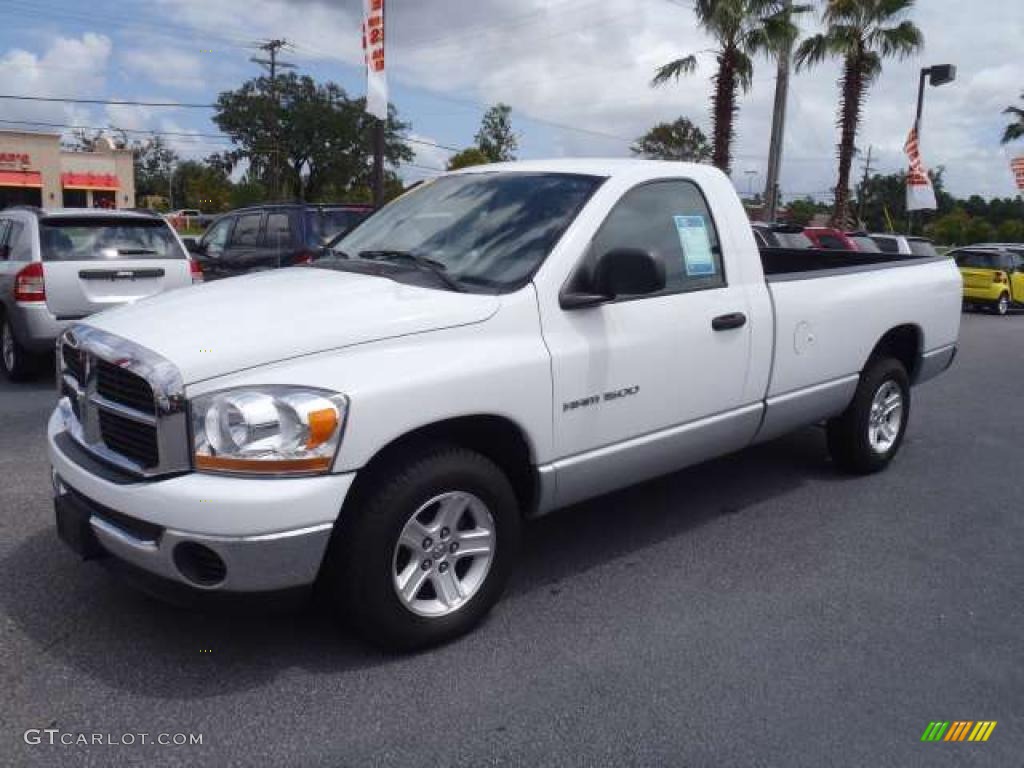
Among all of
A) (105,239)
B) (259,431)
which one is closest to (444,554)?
(259,431)

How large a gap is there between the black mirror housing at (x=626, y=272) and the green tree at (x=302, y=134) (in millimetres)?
60446

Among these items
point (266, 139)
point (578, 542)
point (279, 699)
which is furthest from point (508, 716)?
point (266, 139)

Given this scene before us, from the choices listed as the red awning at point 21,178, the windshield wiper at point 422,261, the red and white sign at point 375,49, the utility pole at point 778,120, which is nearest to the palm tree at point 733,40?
the utility pole at point 778,120

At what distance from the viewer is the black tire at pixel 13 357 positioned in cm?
803

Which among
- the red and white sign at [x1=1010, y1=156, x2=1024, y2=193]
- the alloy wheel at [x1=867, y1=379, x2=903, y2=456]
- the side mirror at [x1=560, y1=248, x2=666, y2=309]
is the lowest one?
the alloy wheel at [x1=867, y1=379, x2=903, y2=456]

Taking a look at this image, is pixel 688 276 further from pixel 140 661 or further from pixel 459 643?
pixel 140 661

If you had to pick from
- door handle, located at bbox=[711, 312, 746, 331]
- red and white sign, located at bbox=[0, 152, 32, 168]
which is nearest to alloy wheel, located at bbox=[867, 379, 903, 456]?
door handle, located at bbox=[711, 312, 746, 331]

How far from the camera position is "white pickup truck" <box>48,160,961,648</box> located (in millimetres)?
2834

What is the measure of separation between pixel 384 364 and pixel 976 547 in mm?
3325

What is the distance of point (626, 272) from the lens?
3484 millimetres

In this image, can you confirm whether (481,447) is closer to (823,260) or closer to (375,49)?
(823,260)

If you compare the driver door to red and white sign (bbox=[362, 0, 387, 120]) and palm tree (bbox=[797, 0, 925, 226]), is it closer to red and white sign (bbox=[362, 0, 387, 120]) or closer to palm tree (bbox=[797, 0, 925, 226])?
red and white sign (bbox=[362, 0, 387, 120])

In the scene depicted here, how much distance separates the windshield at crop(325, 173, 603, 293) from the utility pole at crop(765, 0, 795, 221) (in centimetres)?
1928

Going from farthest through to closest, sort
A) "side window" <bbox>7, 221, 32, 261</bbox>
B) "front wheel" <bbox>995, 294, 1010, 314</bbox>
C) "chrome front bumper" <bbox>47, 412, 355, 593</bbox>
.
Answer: "front wheel" <bbox>995, 294, 1010, 314</bbox>
"side window" <bbox>7, 221, 32, 261</bbox>
"chrome front bumper" <bbox>47, 412, 355, 593</bbox>
